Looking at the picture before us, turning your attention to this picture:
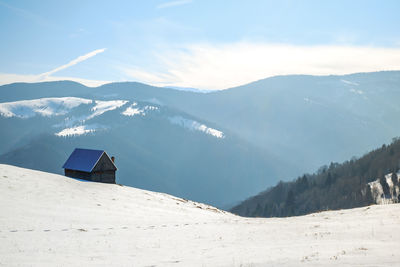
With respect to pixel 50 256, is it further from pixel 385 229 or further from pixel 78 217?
pixel 385 229

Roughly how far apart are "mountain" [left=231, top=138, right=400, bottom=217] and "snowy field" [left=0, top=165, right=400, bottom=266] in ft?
304

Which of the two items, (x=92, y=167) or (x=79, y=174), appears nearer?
(x=92, y=167)

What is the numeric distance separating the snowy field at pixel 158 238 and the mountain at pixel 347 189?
9267 cm

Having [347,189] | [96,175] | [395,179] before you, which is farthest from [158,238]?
[347,189]

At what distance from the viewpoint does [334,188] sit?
5881 inches

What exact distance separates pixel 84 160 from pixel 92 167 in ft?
14.2

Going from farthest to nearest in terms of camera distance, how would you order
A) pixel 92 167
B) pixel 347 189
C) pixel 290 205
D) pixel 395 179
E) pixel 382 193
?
pixel 290 205 → pixel 347 189 → pixel 395 179 → pixel 382 193 → pixel 92 167

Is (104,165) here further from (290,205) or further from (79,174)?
(290,205)

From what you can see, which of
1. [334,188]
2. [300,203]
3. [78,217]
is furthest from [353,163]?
[78,217]

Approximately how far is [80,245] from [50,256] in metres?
3.10

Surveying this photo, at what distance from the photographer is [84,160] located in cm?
6419

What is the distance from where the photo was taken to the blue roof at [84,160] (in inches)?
2443

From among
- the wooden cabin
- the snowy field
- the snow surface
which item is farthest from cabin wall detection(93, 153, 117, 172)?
the snow surface

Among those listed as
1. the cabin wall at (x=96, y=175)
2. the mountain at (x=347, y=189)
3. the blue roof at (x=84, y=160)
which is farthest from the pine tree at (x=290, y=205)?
the blue roof at (x=84, y=160)
